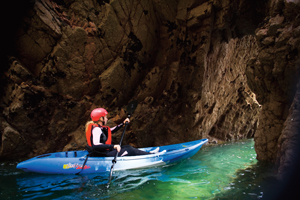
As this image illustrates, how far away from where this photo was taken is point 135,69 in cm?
693

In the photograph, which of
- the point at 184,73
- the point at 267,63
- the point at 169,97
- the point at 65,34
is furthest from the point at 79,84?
the point at 267,63

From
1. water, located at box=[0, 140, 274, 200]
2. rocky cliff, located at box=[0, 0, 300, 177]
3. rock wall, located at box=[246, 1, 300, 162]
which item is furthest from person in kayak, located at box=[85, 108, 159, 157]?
rock wall, located at box=[246, 1, 300, 162]

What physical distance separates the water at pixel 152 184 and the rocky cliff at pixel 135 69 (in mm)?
1346

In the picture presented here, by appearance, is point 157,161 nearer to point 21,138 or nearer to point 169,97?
point 169,97

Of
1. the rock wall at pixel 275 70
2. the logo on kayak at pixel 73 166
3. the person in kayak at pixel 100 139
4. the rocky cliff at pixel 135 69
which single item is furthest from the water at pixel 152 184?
the rocky cliff at pixel 135 69

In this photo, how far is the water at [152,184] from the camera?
2982 millimetres

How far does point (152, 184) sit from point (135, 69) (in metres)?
4.57

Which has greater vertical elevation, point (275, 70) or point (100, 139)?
point (275, 70)

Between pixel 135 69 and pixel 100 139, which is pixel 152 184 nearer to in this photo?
pixel 100 139

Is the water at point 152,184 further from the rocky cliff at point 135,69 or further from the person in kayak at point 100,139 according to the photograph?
the rocky cliff at point 135,69

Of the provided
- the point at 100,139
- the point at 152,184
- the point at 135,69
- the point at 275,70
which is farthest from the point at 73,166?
the point at 275,70

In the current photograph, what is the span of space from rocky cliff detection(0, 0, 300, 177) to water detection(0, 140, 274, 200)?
4.42 ft

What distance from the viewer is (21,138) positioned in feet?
18.4

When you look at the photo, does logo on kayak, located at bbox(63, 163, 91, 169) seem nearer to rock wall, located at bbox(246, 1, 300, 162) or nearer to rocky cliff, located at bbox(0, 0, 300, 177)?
rocky cliff, located at bbox(0, 0, 300, 177)
